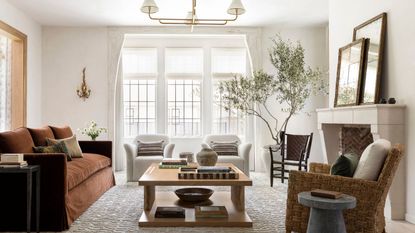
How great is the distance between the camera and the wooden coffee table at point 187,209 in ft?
11.9

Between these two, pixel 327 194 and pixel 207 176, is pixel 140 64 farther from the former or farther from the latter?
pixel 327 194

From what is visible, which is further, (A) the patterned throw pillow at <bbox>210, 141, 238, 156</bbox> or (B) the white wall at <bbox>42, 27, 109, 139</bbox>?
(B) the white wall at <bbox>42, 27, 109, 139</bbox>

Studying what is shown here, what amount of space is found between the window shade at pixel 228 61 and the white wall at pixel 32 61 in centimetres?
346

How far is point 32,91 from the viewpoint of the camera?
24.3ft

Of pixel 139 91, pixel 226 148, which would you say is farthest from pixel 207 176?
pixel 139 91

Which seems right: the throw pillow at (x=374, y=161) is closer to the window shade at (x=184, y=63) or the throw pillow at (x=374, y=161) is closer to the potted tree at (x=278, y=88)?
the potted tree at (x=278, y=88)

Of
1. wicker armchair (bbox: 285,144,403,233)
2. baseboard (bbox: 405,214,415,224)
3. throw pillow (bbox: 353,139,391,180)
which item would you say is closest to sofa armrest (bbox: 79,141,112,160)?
wicker armchair (bbox: 285,144,403,233)

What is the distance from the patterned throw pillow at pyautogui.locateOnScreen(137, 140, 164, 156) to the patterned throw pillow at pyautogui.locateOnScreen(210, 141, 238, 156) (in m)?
0.92

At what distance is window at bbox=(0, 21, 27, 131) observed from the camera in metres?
6.95

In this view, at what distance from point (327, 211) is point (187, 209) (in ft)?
5.75

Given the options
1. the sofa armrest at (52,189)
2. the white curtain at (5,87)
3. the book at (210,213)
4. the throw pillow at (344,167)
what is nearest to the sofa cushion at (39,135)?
the sofa armrest at (52,189)

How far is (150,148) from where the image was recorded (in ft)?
22.0

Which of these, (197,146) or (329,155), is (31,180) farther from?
(197,146)

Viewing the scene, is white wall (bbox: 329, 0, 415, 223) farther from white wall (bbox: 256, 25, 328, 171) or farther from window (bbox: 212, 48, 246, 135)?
window (bbox: 212, 48, 246, 135)
